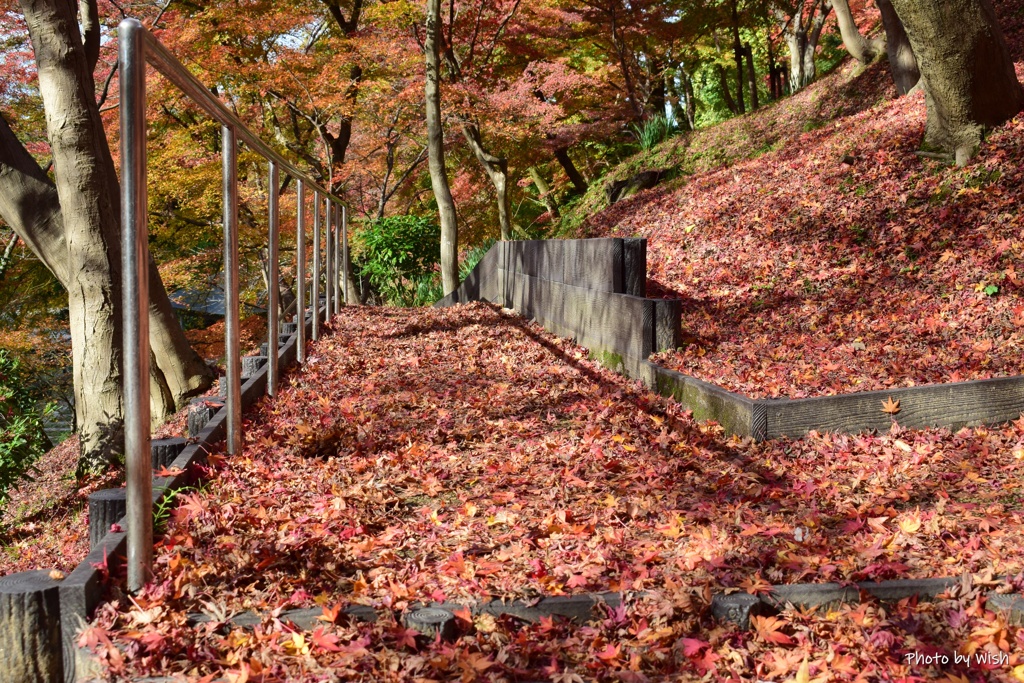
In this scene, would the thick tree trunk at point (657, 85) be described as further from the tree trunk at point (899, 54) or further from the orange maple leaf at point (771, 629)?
the orange maple leaf at point (771, 629)

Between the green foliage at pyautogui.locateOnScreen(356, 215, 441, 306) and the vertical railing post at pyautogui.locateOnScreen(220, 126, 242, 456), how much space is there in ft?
36.4

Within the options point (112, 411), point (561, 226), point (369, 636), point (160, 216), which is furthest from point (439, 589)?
point (160, 216)

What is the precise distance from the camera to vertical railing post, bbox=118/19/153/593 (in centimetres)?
251

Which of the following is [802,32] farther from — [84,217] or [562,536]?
[562,536]

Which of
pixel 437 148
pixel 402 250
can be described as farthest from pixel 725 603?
pixel 402 250

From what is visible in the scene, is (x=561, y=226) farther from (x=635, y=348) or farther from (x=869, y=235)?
(x=635, y=348)

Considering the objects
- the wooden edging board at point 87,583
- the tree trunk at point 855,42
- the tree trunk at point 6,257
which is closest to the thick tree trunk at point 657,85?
the tree trunk at point 855,42

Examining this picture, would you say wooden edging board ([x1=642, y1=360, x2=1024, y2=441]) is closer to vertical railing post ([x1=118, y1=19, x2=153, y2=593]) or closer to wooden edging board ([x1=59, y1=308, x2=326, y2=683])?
wooden edging board ([x1=59, y1=308, x2=326, y2=683])

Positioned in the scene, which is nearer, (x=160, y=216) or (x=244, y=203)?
(x=160, y=216)

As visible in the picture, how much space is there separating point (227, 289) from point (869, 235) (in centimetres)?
516

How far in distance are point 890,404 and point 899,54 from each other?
737cm

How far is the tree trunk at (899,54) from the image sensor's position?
9.93m

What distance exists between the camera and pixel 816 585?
2498 mm

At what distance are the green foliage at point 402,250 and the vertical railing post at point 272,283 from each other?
9598 millimetres
